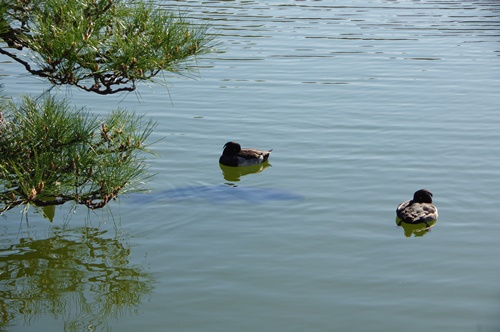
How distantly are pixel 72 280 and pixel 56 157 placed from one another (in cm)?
165

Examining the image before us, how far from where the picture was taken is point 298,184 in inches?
448

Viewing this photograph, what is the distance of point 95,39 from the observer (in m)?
7.21

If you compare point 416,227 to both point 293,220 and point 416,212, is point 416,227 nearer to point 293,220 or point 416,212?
point 416,212

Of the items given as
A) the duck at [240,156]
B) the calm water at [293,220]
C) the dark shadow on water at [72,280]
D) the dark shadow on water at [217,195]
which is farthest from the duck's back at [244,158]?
the dark shadow on water at [72,280]

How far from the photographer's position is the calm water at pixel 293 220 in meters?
7.95

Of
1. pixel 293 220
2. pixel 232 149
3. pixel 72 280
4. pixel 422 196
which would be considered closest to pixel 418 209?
pixel 422 196

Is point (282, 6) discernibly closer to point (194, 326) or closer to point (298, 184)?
point (298, 184)

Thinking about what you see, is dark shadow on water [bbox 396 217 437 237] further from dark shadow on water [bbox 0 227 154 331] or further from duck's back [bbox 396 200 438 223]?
dark shadow on water [bbox 0 227 154 331]

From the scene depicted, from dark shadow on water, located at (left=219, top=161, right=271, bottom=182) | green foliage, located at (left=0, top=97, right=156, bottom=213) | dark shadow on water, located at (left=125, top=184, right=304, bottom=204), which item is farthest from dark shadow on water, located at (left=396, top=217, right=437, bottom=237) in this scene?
green foliage, located at (left=0, top=97, right=156, bottom=213)

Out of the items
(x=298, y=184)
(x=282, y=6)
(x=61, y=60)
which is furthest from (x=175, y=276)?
(x=282, y=6)

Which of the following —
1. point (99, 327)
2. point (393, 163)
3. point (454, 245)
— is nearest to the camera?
point (99, 327)

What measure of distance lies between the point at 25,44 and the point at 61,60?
45cm

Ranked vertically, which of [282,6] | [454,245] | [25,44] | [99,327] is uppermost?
[282,6]

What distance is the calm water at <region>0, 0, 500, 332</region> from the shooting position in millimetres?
7953
